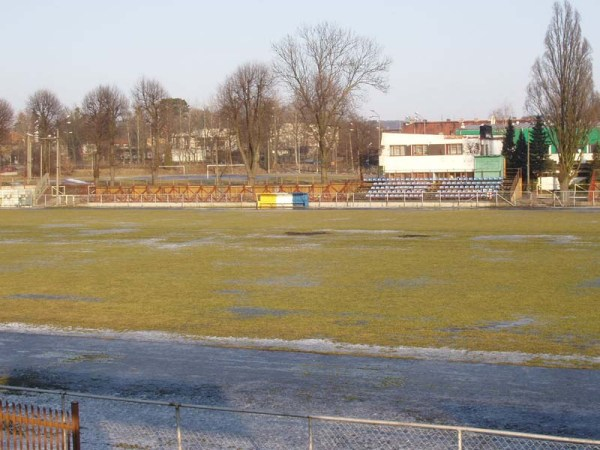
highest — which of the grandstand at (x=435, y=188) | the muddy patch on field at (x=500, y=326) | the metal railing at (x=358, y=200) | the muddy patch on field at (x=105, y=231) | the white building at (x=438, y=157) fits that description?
the white building at (x=438, y=157)

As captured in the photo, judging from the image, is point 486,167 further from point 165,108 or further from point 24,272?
point 24,272

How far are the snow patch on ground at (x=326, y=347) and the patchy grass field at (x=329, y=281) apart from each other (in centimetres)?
50

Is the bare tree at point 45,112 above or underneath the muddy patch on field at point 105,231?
above

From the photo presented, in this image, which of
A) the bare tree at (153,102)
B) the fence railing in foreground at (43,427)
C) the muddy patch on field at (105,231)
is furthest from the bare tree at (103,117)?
the fence railing in foreground at (43,427)

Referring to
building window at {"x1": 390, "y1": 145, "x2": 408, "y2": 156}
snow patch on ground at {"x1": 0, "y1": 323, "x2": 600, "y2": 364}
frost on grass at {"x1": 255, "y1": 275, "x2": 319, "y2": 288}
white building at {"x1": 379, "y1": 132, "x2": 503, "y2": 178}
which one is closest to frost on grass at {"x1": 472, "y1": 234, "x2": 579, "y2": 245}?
frost on grass at {"x1": 255, "y1": 275, "x2": 319, "y2": 288}

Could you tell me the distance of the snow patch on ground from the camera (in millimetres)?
16844

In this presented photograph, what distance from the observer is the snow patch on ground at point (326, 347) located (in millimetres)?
16844

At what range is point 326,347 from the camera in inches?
721

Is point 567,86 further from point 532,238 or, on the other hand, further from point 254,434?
point 254,434

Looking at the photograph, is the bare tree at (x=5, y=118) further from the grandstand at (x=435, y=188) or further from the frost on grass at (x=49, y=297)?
the frost on grass at (x=49, y=297)

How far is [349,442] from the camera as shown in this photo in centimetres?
1161

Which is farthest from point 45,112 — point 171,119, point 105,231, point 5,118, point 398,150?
point 105,231

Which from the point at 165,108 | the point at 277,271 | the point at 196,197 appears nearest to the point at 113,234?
the point at 277,271

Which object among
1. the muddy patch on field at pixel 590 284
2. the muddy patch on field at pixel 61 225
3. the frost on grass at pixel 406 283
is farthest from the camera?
the muddy patch on field at pixel 61 225
